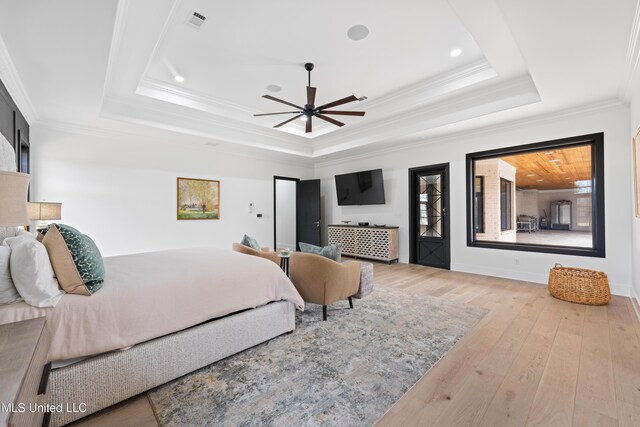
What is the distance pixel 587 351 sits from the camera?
7.57ft

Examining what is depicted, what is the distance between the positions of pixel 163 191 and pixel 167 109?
1.62m

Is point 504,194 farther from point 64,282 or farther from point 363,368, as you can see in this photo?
point 64,282

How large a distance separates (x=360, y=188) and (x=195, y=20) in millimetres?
4794

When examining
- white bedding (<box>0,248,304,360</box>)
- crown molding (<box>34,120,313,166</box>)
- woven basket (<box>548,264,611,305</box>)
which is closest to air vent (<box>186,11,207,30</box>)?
white bedding (<box>0,248,304,360</box>)

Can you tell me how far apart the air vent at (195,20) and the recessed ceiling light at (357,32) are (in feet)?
4.75

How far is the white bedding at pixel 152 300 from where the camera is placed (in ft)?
5.08

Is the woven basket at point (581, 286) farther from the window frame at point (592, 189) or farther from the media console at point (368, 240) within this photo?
the media console at point (368, 240)

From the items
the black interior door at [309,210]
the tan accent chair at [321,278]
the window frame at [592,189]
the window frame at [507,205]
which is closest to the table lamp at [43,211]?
the tan accent chair at [321,278]

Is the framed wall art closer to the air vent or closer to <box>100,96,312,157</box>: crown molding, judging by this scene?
<box>100,96,312,157</box>: crown molding

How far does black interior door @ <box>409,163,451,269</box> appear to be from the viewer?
5.55 meters

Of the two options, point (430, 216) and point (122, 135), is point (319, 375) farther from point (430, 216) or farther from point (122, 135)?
point (122, 135)

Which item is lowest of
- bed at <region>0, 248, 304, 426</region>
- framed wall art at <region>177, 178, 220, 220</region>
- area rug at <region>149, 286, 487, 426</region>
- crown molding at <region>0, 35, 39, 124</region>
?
area rug at <region>149, 286, 487, 426</region>

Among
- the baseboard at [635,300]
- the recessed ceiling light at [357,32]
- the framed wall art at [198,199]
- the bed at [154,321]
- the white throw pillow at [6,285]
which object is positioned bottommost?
the baseboard at [635,300]

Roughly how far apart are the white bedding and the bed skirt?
0.07 metres
